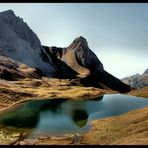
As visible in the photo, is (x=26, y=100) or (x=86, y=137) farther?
(x=26, y=100)

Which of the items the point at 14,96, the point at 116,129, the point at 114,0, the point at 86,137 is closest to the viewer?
the point at 114,0

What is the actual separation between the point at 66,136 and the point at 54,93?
112m

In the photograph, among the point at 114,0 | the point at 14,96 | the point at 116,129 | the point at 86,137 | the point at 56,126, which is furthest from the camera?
the point at 14,96

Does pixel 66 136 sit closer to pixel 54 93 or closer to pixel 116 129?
pixel 116 129

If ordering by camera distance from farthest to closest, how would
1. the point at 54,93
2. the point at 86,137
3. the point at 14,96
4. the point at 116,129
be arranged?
the point at 54,93, the point at 14,96, the point at 116,129, the point at 86,137

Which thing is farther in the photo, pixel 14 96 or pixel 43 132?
pixel 14 96

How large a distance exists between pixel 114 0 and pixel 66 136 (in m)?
65.9

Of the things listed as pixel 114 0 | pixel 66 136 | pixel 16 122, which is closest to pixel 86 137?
pixel 66 136

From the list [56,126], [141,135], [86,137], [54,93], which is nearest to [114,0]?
[141,135]

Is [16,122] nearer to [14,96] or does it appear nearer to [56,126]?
[56,126]

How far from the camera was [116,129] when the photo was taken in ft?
241

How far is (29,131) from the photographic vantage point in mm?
76875

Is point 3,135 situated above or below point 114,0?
below

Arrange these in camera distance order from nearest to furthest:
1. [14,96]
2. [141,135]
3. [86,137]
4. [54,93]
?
[141,135] < [86,137] < [14,96] < [54,93]
